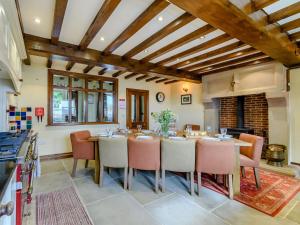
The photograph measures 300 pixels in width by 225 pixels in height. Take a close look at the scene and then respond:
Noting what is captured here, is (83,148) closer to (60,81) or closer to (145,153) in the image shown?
(145,153)

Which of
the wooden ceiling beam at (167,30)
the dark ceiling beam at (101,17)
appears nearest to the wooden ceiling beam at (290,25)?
the wooden ceiling beam at (167,30)

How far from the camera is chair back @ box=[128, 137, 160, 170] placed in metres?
2.55

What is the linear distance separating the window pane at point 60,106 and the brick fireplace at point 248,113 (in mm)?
4735

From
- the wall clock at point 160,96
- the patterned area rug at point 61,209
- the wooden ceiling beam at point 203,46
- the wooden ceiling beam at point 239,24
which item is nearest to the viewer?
the wooden ceiling beam at point 239,24

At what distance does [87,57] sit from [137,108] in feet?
9.96

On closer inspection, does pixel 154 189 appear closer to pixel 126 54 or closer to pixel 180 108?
Answer: pixel 126 54

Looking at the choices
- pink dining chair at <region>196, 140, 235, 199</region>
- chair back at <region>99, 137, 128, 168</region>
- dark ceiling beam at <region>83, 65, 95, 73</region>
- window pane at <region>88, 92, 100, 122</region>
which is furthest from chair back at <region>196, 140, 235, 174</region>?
window pane at <region>88, 92, 100, 122</region>

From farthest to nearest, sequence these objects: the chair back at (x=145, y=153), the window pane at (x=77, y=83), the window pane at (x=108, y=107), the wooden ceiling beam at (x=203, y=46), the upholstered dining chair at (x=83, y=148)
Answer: the window pane at (x=108, y=107)
the window pane at (x=77, y=83)
the upholstered dining chair at (x=83, y=148)
the wooden ceiling beam at (x=203, y=46)
the chair back at (x=145, y=153)

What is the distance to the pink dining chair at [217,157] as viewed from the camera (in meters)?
2.36

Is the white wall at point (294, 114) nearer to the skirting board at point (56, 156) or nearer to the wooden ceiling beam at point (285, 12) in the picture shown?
the wooden ceiling beam at point (285, 12)

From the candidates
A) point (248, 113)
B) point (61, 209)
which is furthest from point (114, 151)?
point (248, 113)

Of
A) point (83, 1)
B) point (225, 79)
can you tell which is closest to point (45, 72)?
point (83, 1)

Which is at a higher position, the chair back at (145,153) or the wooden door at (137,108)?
the wooden door at (137,108)

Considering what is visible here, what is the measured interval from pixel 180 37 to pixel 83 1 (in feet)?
5.28
